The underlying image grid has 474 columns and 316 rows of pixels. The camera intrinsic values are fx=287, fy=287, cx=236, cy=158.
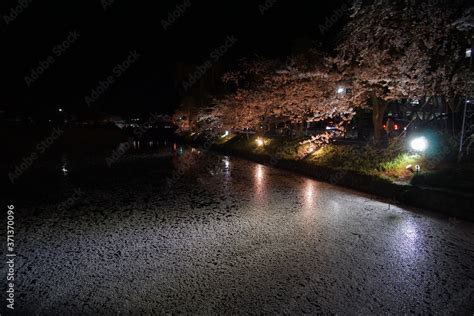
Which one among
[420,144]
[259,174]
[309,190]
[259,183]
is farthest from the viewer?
[259,174]

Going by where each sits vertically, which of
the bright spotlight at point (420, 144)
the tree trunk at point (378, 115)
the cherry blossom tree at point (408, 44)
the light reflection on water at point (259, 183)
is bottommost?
the light reflection on water at point (259, 183)

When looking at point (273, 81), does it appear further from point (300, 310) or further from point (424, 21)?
point (300, 310)

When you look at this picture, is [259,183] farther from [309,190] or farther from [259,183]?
[309,190]

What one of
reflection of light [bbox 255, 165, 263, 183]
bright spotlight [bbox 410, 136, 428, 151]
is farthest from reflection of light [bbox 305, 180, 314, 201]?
bright spotlight [bbox 410, 136, 428, 151]

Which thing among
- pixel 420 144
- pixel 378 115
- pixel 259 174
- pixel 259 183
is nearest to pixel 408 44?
pixel 420 144

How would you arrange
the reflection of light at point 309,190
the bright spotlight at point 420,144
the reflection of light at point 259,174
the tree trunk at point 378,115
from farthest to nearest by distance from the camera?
the tree trunk at point 378,115
the reflection of light at point 259,174
the bright spotlight at point 420,144
the reflection of light at point 309,190

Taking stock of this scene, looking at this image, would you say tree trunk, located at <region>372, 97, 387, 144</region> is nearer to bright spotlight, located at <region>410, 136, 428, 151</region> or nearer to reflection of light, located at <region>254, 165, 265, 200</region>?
bright spotlight, located at <region>410, 136, 428, 151</region>

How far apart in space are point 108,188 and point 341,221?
8280mm

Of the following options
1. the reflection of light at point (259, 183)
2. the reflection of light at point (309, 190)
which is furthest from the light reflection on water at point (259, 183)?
the reflection of light at point (309, 190)

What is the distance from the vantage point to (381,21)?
390 inches

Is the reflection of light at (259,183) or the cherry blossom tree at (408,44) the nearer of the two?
the cherry blossom tree at (408,44)

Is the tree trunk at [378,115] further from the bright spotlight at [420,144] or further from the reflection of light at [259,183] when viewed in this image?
the reflection of light at [259,183]

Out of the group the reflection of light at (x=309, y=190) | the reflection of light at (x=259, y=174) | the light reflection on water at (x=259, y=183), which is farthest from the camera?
the reflection of light at (x=259, y=174)

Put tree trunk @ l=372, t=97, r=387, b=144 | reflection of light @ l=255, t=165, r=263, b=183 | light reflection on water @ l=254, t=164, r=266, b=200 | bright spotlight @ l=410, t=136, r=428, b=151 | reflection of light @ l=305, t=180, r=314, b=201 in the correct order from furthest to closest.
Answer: tree trunk @ l=372, t=97, r=387, b=144 < reflection of light @ l=255, t=165, r=263, b=183 < bright spotlight @ l=410, t=136, r=428, b=151 < light reflection on water @ l=254, t=164, r=266, b=200 < reflection of light @ l=305, t=180, r=314, b=201
